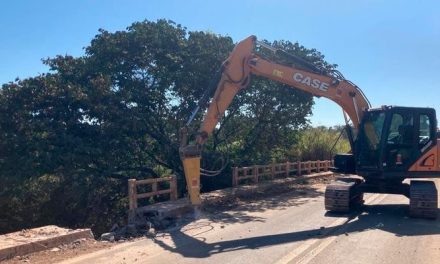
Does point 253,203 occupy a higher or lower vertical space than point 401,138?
lower

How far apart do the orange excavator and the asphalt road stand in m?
0.63

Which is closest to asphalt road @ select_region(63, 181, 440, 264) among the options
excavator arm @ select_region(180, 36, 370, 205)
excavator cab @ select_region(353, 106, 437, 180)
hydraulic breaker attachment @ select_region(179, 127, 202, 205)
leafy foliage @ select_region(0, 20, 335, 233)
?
hydraulic breaker attachment @ select_region(179, 127, 202, 205)

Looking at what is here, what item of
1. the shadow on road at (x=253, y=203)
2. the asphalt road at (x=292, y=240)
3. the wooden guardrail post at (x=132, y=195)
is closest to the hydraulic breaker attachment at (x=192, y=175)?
the asphalt road at (x=292, y=240)

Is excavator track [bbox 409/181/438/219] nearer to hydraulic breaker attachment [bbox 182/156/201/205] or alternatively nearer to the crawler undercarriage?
the crawler undercarriage

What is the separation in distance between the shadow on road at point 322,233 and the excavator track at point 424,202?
183 mm

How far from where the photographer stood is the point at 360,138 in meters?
13.0

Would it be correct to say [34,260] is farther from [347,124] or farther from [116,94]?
[116,94]

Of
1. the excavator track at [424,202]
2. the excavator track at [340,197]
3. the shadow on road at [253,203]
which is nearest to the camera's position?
the excavator track at [424,202]

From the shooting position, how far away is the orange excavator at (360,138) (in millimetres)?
11836

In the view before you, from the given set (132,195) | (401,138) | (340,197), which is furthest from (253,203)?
(401,138)

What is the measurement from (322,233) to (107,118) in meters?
10.8

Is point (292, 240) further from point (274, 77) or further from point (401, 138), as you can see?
point (274, 77)

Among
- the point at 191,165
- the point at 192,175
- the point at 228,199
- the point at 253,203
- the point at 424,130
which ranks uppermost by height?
the point at 424,130

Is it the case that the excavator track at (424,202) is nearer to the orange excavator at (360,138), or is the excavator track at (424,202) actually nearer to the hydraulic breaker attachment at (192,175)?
the orange excavator at (360,138)
